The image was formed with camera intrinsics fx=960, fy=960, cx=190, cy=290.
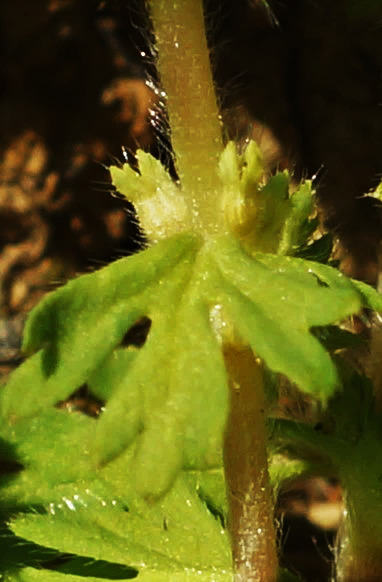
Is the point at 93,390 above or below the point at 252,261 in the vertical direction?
below

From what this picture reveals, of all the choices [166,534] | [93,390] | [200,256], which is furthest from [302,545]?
[200,256]

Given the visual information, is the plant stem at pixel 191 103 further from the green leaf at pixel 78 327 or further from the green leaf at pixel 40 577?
the green leaf at pixel 40 577

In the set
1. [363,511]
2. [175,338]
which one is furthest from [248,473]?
[363,511]

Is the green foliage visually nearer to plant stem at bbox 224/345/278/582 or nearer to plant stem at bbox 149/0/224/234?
plant stem at bbox 224/345/278/582

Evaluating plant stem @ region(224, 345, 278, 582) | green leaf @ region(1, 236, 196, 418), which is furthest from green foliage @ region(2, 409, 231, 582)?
green leaf @ region(1, 236, 196, 418)

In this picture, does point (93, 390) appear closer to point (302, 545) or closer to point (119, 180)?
point (119, 180)

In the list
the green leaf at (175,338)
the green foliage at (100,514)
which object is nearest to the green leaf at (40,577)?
the green foliage at (100,514)
